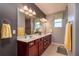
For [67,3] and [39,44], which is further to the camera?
[39,44]

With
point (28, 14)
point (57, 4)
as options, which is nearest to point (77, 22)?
point (57, 4)

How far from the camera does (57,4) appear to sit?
1.58 metres

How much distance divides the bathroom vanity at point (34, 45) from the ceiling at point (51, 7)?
Answer: 1.31 feet

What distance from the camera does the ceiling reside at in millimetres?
1580

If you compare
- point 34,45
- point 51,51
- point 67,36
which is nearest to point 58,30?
point 67,36

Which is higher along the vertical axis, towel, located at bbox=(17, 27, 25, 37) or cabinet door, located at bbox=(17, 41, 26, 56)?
towel, located at bbox=(17, 27, 25, 37)

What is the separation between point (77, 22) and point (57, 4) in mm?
417

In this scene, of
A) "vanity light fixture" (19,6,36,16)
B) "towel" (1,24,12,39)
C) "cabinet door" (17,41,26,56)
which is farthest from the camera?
"vanity light fixture" (19,6,36,16)

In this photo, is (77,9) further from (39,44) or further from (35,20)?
(39,44)

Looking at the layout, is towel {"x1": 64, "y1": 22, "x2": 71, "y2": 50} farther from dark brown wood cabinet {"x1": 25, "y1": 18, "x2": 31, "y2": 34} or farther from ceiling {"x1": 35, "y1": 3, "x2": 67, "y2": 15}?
dark brown wood cabinet {"x1": 25, "y1": 18, "x2": 31, "y2": 34}

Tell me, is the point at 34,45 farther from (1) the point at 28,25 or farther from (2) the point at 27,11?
(2) the point at 27,11

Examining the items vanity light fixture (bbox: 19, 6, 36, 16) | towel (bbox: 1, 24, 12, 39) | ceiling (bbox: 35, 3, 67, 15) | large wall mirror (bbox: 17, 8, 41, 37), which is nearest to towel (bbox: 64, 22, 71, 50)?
ceiling (bbox: 35, 3, 67, 15)

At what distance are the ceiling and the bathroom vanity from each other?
40cm

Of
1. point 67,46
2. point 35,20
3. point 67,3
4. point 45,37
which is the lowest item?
point 67,46
